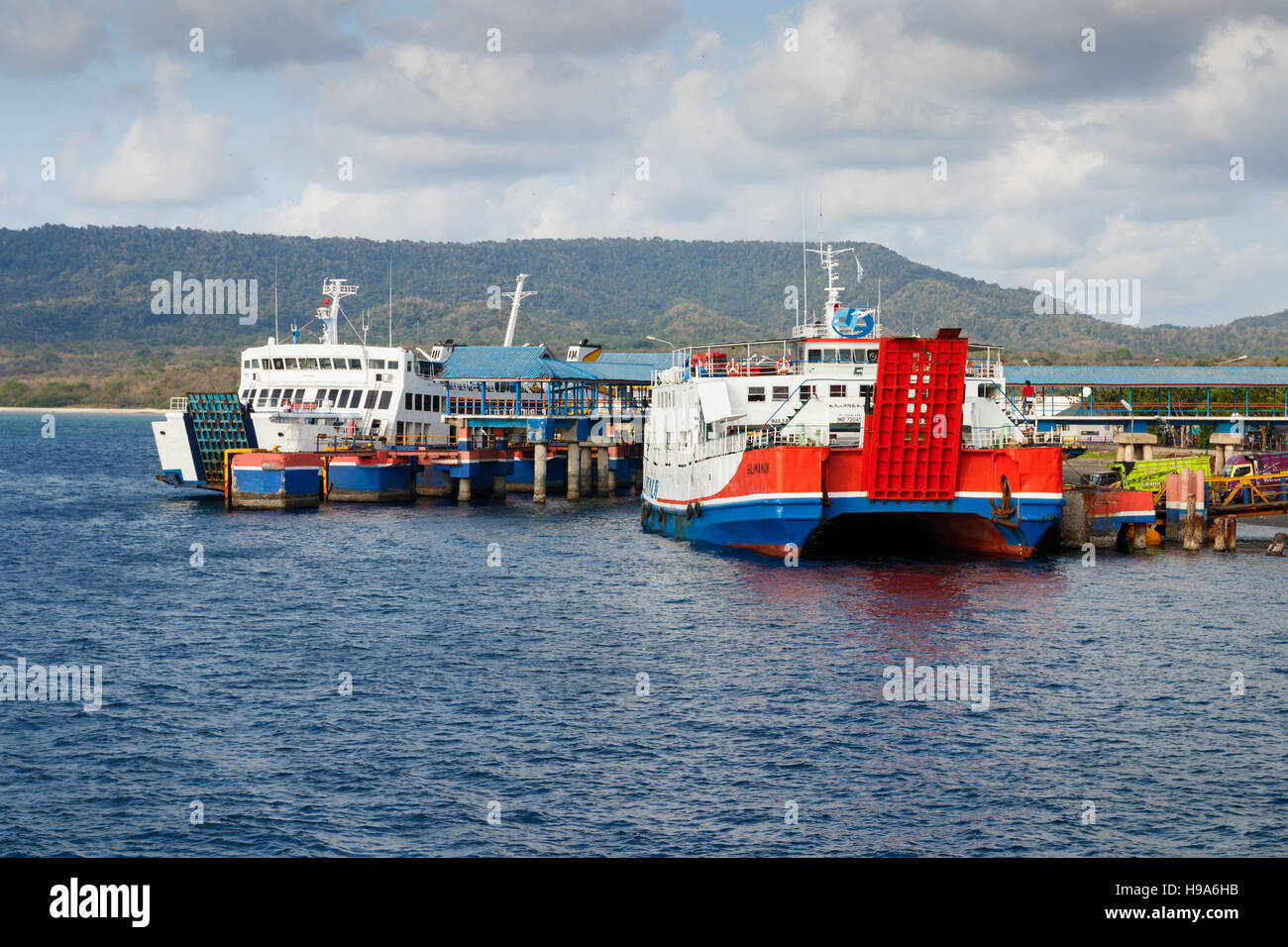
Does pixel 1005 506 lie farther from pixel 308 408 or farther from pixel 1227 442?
pixel 1227 442

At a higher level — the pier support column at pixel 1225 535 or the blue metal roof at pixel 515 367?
the blue metal roof at pixel 515 367

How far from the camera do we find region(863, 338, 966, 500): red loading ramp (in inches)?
1821

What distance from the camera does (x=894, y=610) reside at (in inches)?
1559

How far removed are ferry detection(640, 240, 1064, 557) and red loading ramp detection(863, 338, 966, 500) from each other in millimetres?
50

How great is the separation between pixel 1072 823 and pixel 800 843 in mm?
4952

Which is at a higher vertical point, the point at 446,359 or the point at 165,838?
the point at 446,359

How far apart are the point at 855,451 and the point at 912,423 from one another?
7.92ft

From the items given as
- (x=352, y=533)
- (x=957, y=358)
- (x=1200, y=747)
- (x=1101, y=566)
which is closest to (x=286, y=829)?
(x=1200, y=747)

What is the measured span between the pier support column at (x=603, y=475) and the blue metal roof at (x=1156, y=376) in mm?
37026

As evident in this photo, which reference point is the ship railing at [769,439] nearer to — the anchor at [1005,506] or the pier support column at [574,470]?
the anchor at [1005,506]

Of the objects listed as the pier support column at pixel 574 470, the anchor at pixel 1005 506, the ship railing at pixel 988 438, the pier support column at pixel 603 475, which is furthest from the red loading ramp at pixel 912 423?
the pier support column at pixel 603 475

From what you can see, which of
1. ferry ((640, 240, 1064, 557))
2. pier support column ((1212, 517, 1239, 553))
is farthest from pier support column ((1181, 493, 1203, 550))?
ferry ((640, 240, 1064, 557))

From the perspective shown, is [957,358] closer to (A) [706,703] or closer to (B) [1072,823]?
(A) [706,703]

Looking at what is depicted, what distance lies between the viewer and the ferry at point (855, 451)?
46.5 m
